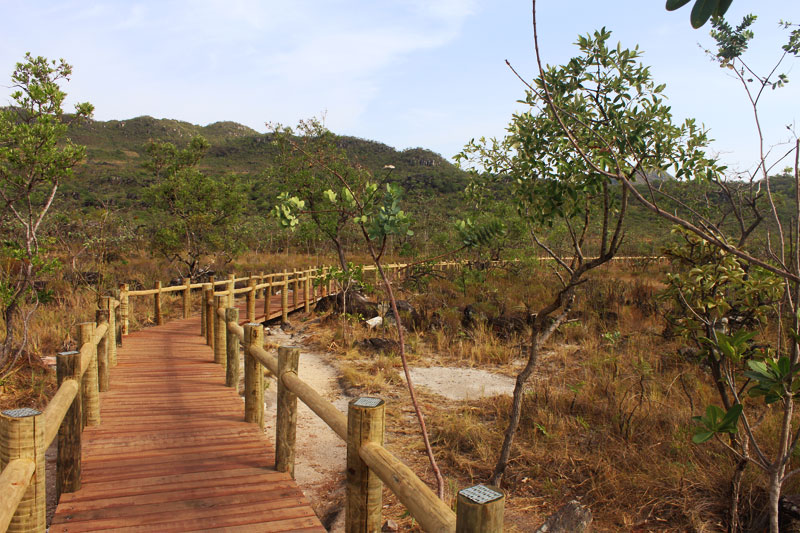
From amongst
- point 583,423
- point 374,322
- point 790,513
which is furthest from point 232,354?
point 374,322

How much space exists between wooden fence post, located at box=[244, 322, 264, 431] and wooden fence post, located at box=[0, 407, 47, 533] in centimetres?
229

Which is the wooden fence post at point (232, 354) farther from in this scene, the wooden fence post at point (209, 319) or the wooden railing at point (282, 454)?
the wooden fence post at point (209, 319)

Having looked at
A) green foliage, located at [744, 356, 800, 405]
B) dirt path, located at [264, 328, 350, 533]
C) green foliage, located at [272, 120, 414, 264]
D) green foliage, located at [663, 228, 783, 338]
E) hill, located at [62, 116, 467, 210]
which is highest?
hill, located at [62, 116, 467, 210]

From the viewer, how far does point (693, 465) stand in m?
4.77

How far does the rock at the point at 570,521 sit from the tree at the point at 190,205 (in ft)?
45.9

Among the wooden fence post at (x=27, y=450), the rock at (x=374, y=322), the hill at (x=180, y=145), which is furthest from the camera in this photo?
the hill at (x=180, y=145)

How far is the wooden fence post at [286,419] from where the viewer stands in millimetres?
3715

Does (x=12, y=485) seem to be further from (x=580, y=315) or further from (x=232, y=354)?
(x=580, y=315)

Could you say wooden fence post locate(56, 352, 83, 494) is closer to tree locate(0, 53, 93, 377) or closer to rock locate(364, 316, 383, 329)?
tree locate(0, 53, 93, 377)

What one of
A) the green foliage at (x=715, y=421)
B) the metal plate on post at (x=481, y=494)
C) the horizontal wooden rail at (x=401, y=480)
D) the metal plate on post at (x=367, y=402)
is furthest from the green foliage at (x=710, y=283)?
the metal plate on post at (x=481, y=494)

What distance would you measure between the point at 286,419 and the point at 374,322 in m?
8.84

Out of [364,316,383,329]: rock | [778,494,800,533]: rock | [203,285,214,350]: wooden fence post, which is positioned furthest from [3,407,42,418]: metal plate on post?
[364,316,383,329]: rock

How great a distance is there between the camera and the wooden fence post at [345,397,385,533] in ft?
8.40

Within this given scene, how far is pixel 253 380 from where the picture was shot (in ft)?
15.3
